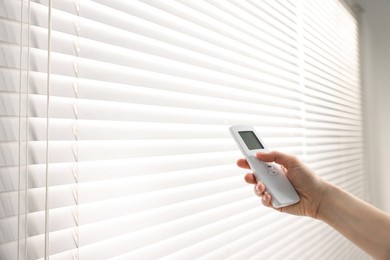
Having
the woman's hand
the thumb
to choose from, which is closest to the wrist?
the woman's hand

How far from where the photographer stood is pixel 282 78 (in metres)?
1.24

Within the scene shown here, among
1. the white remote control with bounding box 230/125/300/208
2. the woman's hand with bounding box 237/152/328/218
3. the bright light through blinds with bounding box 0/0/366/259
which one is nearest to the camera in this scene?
the bright light through blinds with bounding box 0/0/366/259

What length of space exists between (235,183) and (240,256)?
0.64ft

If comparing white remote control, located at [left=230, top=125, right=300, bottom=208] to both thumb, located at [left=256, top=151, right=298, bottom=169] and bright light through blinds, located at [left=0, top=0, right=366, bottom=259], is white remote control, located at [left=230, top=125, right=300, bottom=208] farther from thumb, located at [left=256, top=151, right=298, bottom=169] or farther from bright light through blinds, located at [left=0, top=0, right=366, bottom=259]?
bright light through blinds, located at [left=0, top=0, right=366, bottom=259]

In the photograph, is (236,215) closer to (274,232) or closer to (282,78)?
(274,232)

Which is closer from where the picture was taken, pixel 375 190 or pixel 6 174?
pixel 6 174

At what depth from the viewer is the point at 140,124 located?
0.67 m

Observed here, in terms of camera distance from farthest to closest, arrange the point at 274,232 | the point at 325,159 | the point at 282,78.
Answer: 1. the point at 325,159
2. the point at 282,78
3. the point at 274,232

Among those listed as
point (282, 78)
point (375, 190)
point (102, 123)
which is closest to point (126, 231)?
point (102, 123)

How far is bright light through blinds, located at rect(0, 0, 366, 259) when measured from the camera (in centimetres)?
48

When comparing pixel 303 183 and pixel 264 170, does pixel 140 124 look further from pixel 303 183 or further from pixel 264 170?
pixel 303 183

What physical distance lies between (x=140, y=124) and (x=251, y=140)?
0.84 ft

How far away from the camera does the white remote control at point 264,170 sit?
29.5 inches

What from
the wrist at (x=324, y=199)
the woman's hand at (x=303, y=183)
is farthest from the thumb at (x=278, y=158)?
the wrist at (x=324, y=199)
